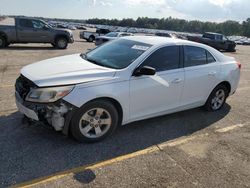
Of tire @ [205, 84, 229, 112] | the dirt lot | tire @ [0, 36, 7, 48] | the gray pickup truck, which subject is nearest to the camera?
the dirt lot

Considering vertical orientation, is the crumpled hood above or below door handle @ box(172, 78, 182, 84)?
above

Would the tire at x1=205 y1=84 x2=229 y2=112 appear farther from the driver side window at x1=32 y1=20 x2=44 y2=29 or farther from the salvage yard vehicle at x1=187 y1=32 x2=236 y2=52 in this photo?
the salvage yard vehicle at x1=187 y1=32 x2=236 y2=52

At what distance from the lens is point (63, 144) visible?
4.52 metres

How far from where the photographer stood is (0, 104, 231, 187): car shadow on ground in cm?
379

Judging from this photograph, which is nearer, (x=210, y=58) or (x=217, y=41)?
(x=210, y=58)

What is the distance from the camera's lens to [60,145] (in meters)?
4.48

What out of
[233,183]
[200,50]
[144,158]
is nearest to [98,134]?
[144,158]

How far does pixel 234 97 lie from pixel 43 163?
5874mm

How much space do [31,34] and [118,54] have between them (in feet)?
46.1

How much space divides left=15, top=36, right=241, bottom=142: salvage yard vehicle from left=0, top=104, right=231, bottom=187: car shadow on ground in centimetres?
27

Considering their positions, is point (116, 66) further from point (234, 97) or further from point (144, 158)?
point (234, 97)

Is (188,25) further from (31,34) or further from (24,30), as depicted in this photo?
(24,30)

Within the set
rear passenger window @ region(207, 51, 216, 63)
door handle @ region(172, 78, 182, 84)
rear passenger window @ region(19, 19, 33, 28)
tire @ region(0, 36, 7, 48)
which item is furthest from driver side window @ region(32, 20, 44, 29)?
door handle @ region(172, 78, 182, 84)

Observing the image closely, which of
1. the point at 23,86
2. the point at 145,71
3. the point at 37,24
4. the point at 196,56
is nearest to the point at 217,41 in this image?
the point at 37,24
